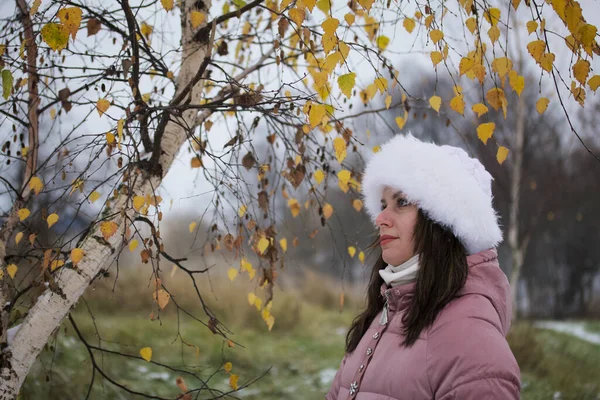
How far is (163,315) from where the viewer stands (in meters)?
5.79

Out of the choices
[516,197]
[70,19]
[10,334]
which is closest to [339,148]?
[70,19]

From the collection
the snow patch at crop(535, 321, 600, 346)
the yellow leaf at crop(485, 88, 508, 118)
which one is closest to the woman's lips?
the yellow leaf at crop(485, 88, 508, 118)

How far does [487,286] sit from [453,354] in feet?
0.79

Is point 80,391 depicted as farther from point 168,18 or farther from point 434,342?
point 434,342

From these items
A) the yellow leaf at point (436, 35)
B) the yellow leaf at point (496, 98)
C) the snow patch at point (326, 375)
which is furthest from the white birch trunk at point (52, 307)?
the snow patch at point (326, 375)

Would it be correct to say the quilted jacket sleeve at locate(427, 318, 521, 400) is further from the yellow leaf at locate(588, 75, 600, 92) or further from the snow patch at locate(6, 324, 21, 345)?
the snow patch at locate(6, 324, 21, 345)

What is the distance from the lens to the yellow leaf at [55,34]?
5.13ft

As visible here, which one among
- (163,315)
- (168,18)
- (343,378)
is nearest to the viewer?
(343,378)

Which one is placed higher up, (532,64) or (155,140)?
(532,64)

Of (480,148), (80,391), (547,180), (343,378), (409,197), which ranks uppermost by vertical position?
(480,148)

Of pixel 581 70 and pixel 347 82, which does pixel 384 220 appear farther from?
pixel 581 70

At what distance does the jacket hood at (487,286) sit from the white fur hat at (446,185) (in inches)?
2.1

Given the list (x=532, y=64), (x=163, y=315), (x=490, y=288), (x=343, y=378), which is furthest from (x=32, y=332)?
(x=532, y=64)

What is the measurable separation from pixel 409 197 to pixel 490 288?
1.10 feet
